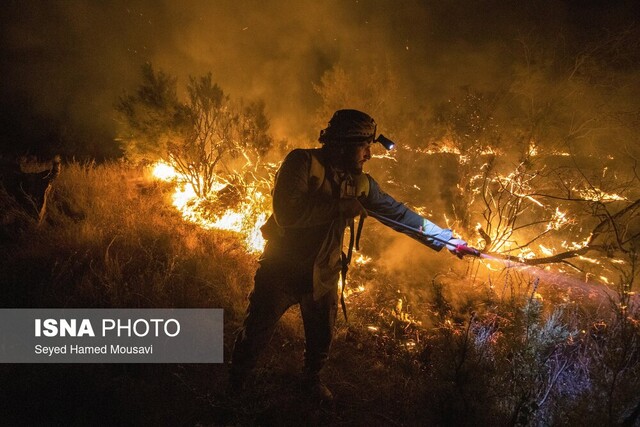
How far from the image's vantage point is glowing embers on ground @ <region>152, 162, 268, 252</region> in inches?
268

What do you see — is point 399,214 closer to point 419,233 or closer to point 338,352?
point 419,233

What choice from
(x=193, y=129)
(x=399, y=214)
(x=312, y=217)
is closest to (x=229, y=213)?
(x=193, y=129)

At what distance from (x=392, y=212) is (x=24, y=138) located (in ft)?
48.9

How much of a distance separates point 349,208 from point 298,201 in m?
0.35

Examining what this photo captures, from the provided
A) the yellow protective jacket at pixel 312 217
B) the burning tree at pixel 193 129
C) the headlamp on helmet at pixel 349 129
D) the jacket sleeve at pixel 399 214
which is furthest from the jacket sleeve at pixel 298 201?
the burning tree at pixel 193 129

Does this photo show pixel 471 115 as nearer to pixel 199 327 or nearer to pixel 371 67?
pixel 371 67

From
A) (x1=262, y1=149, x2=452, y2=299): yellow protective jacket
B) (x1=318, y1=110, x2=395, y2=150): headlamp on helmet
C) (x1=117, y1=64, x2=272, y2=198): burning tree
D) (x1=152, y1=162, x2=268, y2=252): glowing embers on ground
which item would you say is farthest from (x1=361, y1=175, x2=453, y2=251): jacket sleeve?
(x1=117, y1=64, x2=272, y2=198): burning tree

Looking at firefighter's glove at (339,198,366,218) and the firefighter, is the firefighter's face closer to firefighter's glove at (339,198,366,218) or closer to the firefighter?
the firefighter

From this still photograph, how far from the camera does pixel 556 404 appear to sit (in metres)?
2.80

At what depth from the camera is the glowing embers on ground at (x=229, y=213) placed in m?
6.80

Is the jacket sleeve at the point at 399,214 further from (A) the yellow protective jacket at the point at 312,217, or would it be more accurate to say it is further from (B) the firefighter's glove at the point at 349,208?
(B) the firefighter's glove at the point at 349,208

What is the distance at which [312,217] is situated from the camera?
7.63 ft

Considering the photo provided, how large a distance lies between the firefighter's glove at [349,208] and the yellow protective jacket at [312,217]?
41 millimetres

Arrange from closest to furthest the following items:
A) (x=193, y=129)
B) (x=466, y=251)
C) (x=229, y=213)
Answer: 1. (x=466, y=251)
2. (x=229, y=213)
3. (x=193, y=129)
